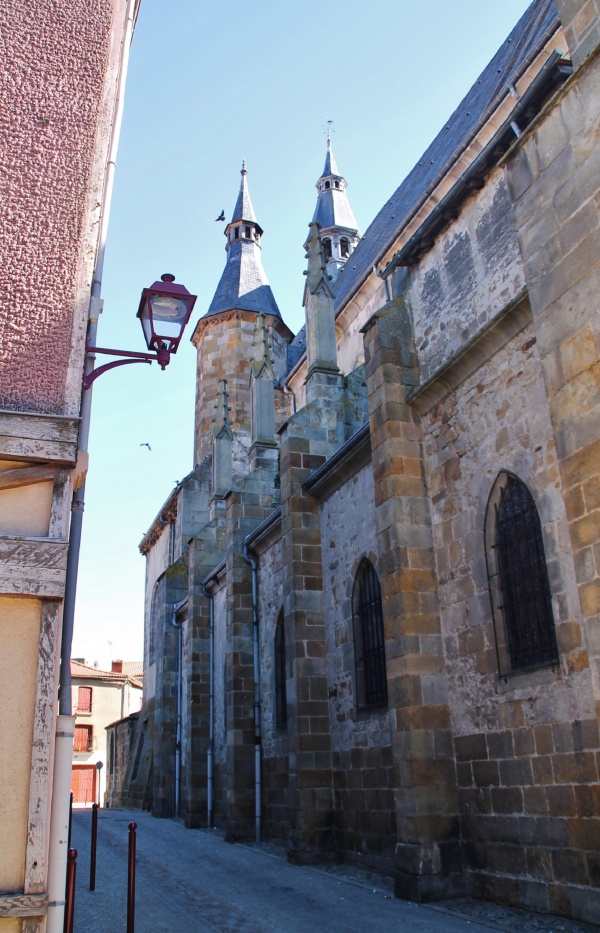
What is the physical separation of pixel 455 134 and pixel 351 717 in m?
11.9

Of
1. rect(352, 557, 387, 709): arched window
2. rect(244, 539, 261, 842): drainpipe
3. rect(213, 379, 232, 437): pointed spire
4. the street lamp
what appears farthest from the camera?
rect(213, 379, 232, 437): pointed spire

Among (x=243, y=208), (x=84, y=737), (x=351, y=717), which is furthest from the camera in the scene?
(x=84, y=737)

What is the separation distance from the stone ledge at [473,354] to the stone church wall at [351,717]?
170 cm

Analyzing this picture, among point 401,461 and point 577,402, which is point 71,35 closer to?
point 577,402

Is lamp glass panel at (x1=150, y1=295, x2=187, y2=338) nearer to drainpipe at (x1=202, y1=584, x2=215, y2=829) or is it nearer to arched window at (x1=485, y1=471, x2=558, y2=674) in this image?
arched window at (x1=485, y1=471, x2=558, y2=674)

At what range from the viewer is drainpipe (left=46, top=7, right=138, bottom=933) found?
374 centimetres

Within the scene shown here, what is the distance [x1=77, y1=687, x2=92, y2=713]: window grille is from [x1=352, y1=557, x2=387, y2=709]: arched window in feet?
114

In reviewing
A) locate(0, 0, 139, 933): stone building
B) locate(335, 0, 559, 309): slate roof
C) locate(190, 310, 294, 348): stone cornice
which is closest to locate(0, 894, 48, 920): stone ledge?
locate(0, 0, 139, 933): stone building

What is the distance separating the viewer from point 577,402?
536cm

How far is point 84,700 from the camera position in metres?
41.5

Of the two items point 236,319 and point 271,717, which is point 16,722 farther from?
point 236,319

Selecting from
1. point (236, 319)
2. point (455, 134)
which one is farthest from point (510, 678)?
point (236, 319)

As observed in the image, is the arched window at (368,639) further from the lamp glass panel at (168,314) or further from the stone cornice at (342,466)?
the lamp glass panel at (168,314)

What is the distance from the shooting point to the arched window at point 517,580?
6605 millimetres
